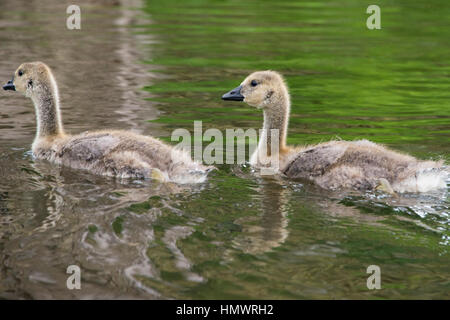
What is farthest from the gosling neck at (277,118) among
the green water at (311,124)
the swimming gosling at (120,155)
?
the swimming gosling at (120,155)

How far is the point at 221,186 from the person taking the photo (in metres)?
7.16

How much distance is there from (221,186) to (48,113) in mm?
2719

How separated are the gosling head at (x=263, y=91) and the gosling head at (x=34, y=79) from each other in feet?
7.09

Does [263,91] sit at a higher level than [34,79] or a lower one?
lower

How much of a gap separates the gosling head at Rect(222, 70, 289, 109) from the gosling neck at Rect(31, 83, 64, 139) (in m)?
2.05

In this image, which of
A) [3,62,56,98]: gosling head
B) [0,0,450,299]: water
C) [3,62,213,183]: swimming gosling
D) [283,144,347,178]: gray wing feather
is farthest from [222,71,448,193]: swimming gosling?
[3,62,56,98]: gosling head

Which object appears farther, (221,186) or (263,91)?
(263,91)

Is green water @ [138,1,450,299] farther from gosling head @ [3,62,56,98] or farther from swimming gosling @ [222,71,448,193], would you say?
gosling head @ [3,62,56,98]

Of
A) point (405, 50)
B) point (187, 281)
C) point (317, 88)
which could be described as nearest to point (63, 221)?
point (187, 281)

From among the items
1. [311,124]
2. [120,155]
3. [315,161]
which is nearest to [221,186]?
[315,161]

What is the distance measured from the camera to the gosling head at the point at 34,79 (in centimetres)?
871

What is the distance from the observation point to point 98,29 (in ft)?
60.9

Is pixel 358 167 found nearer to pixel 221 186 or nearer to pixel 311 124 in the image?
pixel 221 186

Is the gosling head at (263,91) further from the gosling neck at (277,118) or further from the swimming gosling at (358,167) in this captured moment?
the swimming gosling at (358,167)
